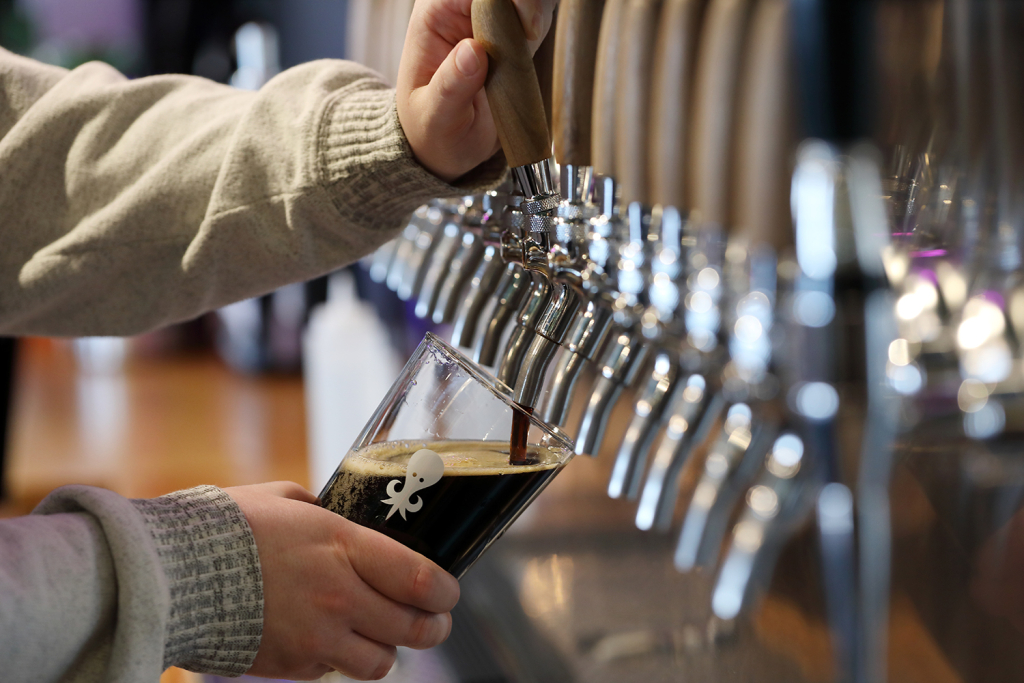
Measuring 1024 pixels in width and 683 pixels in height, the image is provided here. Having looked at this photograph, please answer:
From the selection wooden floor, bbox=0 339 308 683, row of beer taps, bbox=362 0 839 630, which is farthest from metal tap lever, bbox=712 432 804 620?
wooden floor, bbox=0 339 308 683

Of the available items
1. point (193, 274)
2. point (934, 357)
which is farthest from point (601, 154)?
point (934, 357)

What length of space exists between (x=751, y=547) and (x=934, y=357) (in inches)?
11.2

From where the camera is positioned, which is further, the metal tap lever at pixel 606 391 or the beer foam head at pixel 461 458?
the metal tap lever at pixel 606 391

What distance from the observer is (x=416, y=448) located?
517mm

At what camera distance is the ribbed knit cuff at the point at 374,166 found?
0.71 metres

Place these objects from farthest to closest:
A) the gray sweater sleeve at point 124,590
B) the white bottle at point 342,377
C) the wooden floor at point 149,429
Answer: the wooden floor at point 149,429
the white bottle at point 342,377
the gray sweater sleeve at point 124,590

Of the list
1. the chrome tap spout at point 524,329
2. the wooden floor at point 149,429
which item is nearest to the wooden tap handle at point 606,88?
the chrome tap spout at point 524,329

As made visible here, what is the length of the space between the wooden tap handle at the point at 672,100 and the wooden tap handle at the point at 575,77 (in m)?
0.05

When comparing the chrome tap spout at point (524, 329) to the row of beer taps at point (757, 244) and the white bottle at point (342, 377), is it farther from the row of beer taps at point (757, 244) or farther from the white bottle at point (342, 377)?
the white bottle at point (342, 377)

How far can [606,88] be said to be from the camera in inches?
26.4

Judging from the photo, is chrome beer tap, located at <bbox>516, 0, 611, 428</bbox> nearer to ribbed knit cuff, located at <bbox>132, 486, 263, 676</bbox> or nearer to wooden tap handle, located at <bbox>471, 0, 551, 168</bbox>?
wooden tap handle, located at <bbox>471, 0, 551, 168</bbox>

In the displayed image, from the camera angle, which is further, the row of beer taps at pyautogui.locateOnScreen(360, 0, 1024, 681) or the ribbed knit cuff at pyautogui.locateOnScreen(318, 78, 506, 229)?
the ribbed knit cuff at pyautogui.locateOnScreen(318, 78, 506, 229)

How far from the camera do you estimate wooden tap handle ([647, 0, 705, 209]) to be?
26.5 inches

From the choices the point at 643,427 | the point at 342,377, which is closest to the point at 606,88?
the point at 643,427
